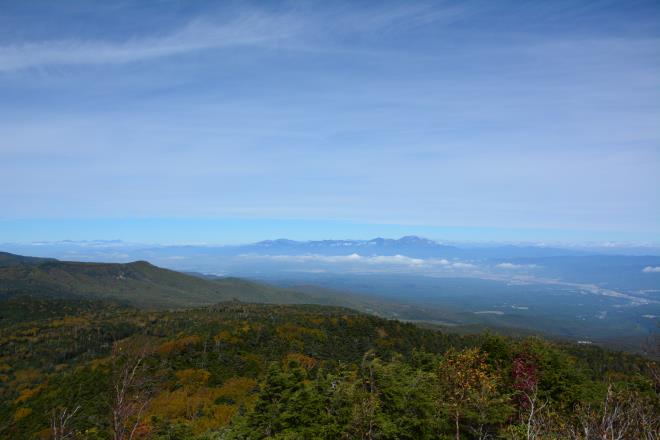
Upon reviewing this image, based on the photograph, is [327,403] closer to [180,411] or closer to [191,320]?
[180,411]

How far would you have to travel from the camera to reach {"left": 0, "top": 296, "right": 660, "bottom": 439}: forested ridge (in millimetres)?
18594

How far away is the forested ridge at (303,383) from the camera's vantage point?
1859 centimetres

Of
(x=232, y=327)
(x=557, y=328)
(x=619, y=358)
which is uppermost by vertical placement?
(x=232, y=327)

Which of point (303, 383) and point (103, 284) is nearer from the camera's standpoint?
point (303, 383)

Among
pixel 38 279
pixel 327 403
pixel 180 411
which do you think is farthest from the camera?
pixel 38 279

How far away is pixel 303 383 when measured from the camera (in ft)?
84.2

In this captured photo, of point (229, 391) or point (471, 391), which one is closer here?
point (471, 391)

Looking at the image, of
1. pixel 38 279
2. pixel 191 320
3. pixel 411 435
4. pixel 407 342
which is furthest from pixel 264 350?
pixel 38 279

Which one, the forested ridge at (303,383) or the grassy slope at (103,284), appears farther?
the grassy slope at (103,284)

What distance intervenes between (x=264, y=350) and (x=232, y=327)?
7429mm

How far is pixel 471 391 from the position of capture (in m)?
20.2

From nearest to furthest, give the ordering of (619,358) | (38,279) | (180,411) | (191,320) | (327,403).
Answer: (327,403) < (180,411) < (619,358) < (191,320) < (38,279)

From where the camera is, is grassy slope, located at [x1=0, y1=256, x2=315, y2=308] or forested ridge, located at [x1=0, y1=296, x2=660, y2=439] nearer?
forested ridge, located at [x1=0, y1=296, x2=660, y2=439]

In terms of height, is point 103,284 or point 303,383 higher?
point 303,383
